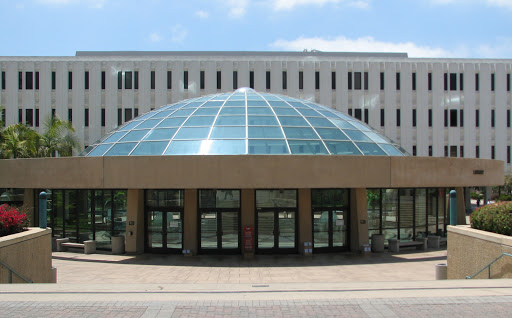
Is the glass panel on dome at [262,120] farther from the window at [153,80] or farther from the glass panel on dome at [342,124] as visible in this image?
A: the window at [153,80]

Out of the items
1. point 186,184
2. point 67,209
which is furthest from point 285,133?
point 67,209

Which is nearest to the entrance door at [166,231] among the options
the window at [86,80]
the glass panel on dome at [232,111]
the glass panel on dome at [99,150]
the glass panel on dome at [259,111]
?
the glass panel on dome at [99,150]

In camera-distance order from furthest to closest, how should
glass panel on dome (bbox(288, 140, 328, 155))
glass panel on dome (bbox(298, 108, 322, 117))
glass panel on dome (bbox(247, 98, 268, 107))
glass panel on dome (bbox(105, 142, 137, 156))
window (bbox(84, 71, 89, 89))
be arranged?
window (bbox(84, 71, 89, 89)) < glass panel on dome (bbox(247, 98, 268, 107)) < glass panel on dome (bbox(298, 108, 322, 117)) < glass panel on dome (bbox(105, 142, 137, 156)) < glass panel on dome (bbox(288, 140, 328, 155))

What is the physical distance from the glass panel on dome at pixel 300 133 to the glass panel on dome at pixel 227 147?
221cm

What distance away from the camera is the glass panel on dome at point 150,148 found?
18.8 meters

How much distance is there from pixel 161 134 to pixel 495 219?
44.9 ft

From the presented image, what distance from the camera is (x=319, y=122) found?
21.2m

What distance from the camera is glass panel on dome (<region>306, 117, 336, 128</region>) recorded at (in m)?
20.9

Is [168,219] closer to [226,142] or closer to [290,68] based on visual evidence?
[226,142]

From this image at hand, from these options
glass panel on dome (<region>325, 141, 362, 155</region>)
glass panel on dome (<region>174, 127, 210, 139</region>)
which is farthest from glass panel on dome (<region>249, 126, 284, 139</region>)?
glass panel on dome (<region>325, 141, 362, 155</region>)

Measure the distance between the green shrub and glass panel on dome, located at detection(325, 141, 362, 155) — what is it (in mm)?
6619

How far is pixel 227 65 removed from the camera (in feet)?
144

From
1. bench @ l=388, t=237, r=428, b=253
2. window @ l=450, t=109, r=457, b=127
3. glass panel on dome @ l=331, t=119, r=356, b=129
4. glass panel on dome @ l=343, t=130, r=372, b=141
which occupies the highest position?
window @ l=450, t=109, r=457, b=127

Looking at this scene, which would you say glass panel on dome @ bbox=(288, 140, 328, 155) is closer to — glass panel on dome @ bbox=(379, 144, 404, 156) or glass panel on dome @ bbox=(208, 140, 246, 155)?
glass panel on dome @ bbox=(208, 140, 246, 155)
